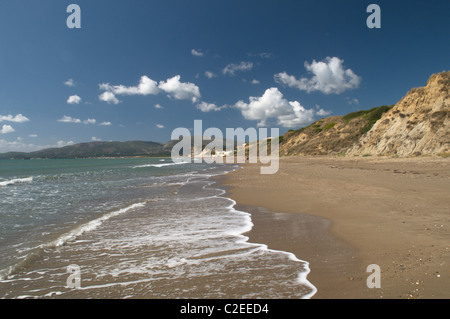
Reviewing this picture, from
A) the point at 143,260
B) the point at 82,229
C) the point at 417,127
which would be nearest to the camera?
the point at 143,260

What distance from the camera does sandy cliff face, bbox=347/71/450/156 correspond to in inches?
990

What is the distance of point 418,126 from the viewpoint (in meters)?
28.4

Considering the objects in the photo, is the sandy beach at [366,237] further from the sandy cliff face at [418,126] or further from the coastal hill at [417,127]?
the coastal hill at [417,127]

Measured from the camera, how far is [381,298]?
9.57ft

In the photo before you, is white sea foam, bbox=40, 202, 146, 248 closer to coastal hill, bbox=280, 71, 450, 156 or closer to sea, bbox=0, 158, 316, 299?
sea, bbox=0, 158, 316, 299

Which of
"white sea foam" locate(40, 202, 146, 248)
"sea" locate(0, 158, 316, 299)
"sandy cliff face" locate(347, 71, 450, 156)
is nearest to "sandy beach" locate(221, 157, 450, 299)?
"sea" locate(0, 158, 316, 299)

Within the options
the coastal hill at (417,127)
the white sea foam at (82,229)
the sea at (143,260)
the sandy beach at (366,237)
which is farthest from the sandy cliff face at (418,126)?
the white sea foam at (82,229)

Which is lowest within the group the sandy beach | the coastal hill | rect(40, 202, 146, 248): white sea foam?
rect(40, 202, 146, 248): white sea foam

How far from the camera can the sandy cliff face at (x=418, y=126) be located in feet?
82.5

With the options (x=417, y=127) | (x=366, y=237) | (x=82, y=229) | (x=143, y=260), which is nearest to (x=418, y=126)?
(x=417, y=127)

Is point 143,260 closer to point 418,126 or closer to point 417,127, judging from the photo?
point 417,127

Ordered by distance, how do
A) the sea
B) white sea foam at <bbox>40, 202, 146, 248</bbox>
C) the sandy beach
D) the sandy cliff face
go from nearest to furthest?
1. the sandy beach
2. the sea
3. white sea foam at <bbox>40, 202, 146, 248</bbox>
4. the sandy cliff face
